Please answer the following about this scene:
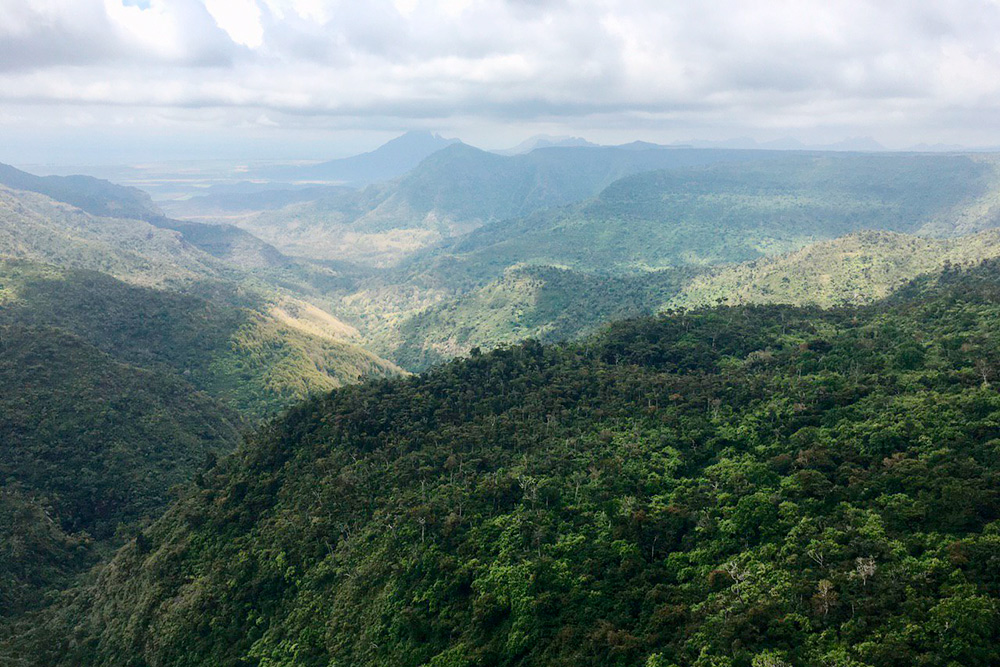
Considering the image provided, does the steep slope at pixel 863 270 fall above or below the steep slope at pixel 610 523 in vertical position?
above

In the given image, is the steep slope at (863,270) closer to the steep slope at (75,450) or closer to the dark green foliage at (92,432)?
the dark green foliage at (92,432)

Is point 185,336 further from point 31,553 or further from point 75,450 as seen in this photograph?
point 31,553

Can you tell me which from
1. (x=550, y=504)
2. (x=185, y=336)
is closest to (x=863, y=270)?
(x=550, y=504)

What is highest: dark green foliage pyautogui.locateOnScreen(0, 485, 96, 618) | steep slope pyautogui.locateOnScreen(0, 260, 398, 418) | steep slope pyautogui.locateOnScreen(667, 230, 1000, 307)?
steep slope pyautogui.locateOnScreen(667, 230, 1000, 307)

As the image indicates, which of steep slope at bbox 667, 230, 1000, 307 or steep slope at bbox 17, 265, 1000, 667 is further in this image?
steep slope at bbox 667, 230, 1000, 307

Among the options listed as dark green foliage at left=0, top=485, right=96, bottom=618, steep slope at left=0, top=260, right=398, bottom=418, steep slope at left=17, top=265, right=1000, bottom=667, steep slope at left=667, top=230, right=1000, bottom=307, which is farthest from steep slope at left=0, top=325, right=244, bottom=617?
steep slope at left=667, top=230, right=1000, bottom=307

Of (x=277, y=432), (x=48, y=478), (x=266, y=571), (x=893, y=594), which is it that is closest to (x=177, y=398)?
(x=48, y=478)

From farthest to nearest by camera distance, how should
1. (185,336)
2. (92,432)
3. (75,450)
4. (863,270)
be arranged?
1. (863,270)
2. (185,336)
3. (92,432)
4. (75,450)

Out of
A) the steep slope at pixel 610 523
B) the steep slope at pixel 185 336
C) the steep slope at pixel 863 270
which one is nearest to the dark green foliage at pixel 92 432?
the steep slope at pixel 610 523

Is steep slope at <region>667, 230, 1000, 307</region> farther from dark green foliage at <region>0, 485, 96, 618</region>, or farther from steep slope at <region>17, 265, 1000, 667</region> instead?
dark green foliage at <region>0, 485, 96, 618</region>
